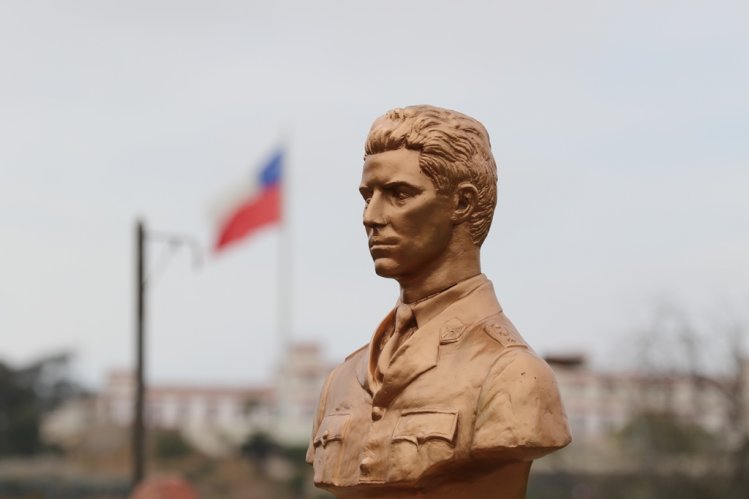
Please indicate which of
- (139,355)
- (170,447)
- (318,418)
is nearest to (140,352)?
(139,355)

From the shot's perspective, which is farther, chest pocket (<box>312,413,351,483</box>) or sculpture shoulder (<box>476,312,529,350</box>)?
chest pocket (<box>312,413,351,483</box>)

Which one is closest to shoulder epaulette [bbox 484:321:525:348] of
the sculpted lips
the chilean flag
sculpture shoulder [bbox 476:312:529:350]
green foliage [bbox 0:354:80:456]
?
sculpture shoulder [bbox 476:312:529:350]

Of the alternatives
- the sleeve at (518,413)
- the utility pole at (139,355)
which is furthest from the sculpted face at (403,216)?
the utility pole at (139,355)

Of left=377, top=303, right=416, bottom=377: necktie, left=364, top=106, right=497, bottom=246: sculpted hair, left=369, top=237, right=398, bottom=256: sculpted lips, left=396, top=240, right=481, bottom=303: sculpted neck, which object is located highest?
left=364, top=106, right=497, bottom=246: sculpted hair

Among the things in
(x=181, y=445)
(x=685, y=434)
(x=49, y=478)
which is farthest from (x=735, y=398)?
(x=181, y=445)

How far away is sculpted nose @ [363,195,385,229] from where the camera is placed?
750cm

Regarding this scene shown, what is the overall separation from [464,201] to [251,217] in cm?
3130

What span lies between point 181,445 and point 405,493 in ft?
176

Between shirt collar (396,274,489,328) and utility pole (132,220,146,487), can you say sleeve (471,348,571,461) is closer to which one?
shirt collar (396,274,489,328)

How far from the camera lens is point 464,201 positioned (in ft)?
24.6

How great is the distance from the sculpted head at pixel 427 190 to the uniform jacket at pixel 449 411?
20 cm

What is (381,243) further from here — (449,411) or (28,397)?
(28,397)

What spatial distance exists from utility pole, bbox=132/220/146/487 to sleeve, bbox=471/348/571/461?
13.1m

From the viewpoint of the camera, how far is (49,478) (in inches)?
1966
